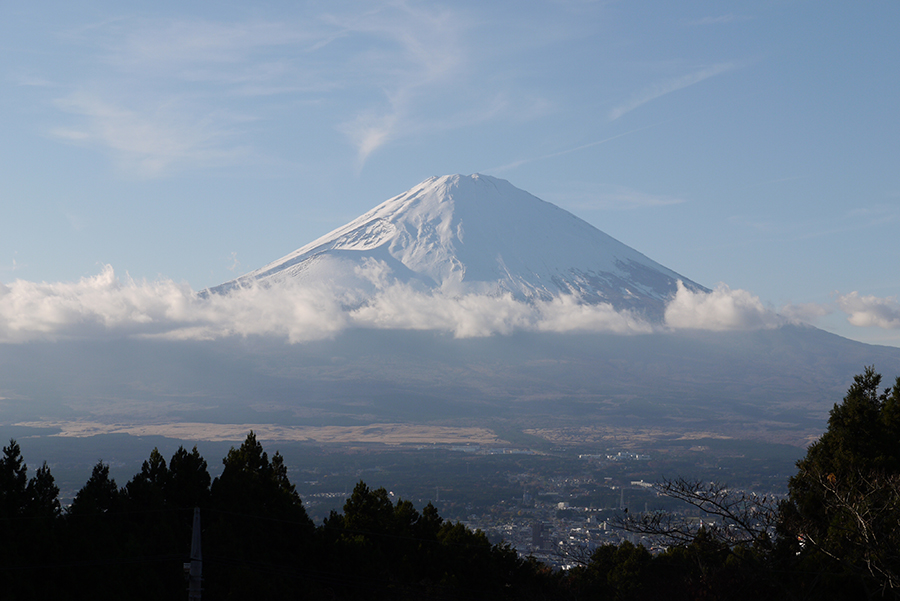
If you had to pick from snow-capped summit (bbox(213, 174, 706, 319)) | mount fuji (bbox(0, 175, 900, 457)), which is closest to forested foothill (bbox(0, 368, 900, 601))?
mount fuji (bbox(0, 175, 900, 457))

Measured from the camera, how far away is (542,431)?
118 metres

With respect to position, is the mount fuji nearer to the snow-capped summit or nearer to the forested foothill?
the snow-capped summit

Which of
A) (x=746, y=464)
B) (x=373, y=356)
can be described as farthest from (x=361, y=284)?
(x=746, y=464)

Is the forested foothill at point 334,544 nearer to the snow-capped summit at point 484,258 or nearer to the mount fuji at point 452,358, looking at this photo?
the mount fuji at point 452,358

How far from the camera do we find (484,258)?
180m

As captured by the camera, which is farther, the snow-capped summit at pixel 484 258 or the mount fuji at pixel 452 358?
the snow-capped summit at pixel 484 258

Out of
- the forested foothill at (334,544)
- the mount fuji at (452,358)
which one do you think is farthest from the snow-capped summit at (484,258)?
the forested foothill at (334,544)

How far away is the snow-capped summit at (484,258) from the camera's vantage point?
170375 millimetres

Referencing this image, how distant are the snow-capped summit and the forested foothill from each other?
5568 inches

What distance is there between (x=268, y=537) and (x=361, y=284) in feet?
508

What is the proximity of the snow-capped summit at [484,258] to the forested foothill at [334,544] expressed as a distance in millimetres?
141434

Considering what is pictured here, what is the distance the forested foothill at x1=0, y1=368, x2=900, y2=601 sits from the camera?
14181mm

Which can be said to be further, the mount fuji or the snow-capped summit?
the snow-capped summit

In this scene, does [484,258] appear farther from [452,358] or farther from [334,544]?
[334,544]
